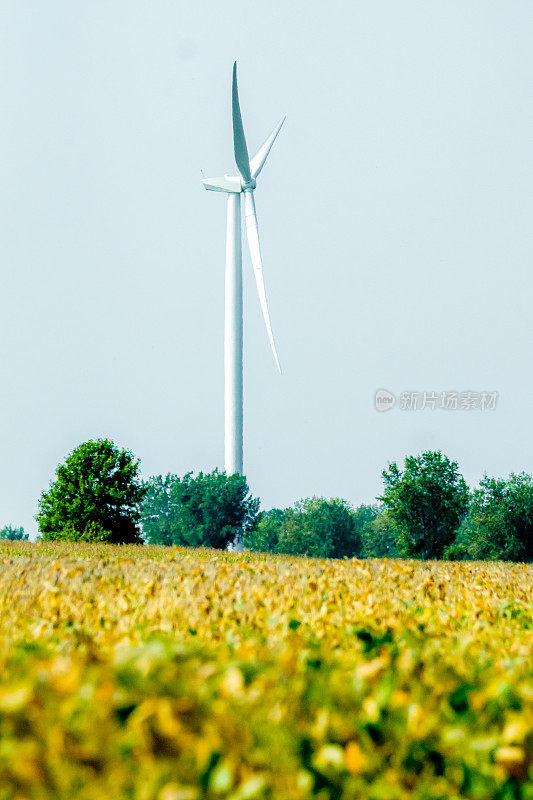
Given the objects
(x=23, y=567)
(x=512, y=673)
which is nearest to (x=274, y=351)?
(x=23, y=567)

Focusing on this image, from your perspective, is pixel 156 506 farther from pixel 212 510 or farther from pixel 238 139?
pixel 238 139

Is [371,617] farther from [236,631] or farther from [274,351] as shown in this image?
[274,351]

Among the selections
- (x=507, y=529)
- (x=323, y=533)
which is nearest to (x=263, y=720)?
(x=507, y=529)

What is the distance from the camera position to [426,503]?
54719 millimetres

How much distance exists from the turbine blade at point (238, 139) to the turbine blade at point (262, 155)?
53.5 inches

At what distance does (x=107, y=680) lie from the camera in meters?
3.68

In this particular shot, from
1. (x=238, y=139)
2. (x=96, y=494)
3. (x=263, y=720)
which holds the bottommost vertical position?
(x=263, y=720)

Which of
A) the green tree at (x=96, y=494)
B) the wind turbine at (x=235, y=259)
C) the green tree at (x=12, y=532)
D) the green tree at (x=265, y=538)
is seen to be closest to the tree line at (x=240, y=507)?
the green tree at (x=96, y=494)

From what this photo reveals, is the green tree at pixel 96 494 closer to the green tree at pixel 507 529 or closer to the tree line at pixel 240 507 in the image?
the tree line at pixel 240 507

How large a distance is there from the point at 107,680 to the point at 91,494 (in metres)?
37.8

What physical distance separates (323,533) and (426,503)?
3290cm

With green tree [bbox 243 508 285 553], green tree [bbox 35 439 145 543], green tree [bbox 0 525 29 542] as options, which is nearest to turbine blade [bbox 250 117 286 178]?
green tree [bbox 35 439 145 543]

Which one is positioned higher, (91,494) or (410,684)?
(91,494)

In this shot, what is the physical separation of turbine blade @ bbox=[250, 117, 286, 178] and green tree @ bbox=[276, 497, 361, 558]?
47.2 m
